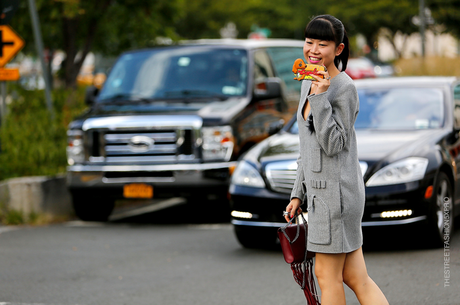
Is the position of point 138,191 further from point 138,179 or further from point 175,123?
point 175,123

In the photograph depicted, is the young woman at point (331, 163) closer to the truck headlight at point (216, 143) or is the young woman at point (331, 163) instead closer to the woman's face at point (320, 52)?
the woman's face at point (320, 52)

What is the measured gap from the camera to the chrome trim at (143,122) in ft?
28.7

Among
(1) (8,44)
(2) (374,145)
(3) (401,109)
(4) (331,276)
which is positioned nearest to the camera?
(4) (331,276)

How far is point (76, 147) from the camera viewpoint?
9.18 metres

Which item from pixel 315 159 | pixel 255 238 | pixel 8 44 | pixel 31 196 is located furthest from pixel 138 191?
pixel 315 159

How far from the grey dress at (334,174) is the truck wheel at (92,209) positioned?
6149 mm

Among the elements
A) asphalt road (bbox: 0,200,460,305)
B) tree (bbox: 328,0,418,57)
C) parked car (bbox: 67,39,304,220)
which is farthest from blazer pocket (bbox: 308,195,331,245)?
tree (bbox: 328,0,418,57)

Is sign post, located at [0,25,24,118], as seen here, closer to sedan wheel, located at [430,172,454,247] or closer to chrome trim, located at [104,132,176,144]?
chrome trim, located at [104,132,176,144]

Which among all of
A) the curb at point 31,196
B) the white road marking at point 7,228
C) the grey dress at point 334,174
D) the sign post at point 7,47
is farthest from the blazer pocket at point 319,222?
the sign post at point 7,47

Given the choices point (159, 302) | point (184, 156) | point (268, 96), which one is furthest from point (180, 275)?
point (268, 96)

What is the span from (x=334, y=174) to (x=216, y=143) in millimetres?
5278

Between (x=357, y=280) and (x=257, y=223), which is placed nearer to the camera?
(x=357, y=280)

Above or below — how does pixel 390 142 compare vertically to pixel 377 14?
below

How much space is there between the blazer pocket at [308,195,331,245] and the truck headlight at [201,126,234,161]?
5.18 metres
